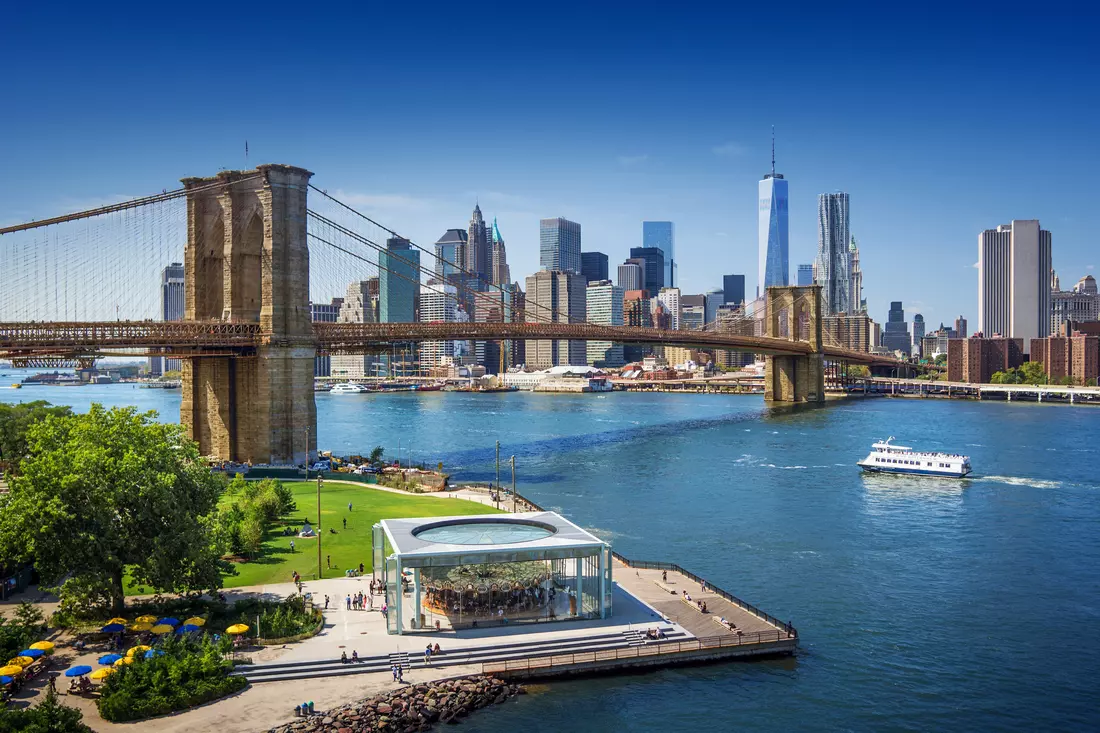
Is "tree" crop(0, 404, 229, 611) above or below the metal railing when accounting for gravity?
above

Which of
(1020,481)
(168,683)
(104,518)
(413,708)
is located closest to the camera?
(413,708)

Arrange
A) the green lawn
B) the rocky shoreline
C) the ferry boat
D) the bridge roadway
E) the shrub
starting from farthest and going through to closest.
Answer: the ferry boat → the bridge roadway → the green lawn → the shrub → the rocky shoreline

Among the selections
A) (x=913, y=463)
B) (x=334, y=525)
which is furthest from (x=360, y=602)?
(x=913, y=463)

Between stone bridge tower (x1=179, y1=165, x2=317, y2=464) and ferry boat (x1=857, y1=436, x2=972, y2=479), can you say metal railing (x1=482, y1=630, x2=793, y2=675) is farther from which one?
ferry boat (x1=857, y1=436, x2=972, y2=479)

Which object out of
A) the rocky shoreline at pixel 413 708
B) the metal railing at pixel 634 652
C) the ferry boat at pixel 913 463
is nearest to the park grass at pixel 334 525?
the metal railing at pixel 634 652

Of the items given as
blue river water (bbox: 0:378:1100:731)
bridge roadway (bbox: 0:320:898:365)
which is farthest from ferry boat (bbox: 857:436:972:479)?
bridge roadway (bbox: 0:320:898:365)

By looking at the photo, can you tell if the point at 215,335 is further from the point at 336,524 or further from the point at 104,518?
the point at 104,518

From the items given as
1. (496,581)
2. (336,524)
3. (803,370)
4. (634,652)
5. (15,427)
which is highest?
(803,370)

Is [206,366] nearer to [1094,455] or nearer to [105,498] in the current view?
[105,498]
